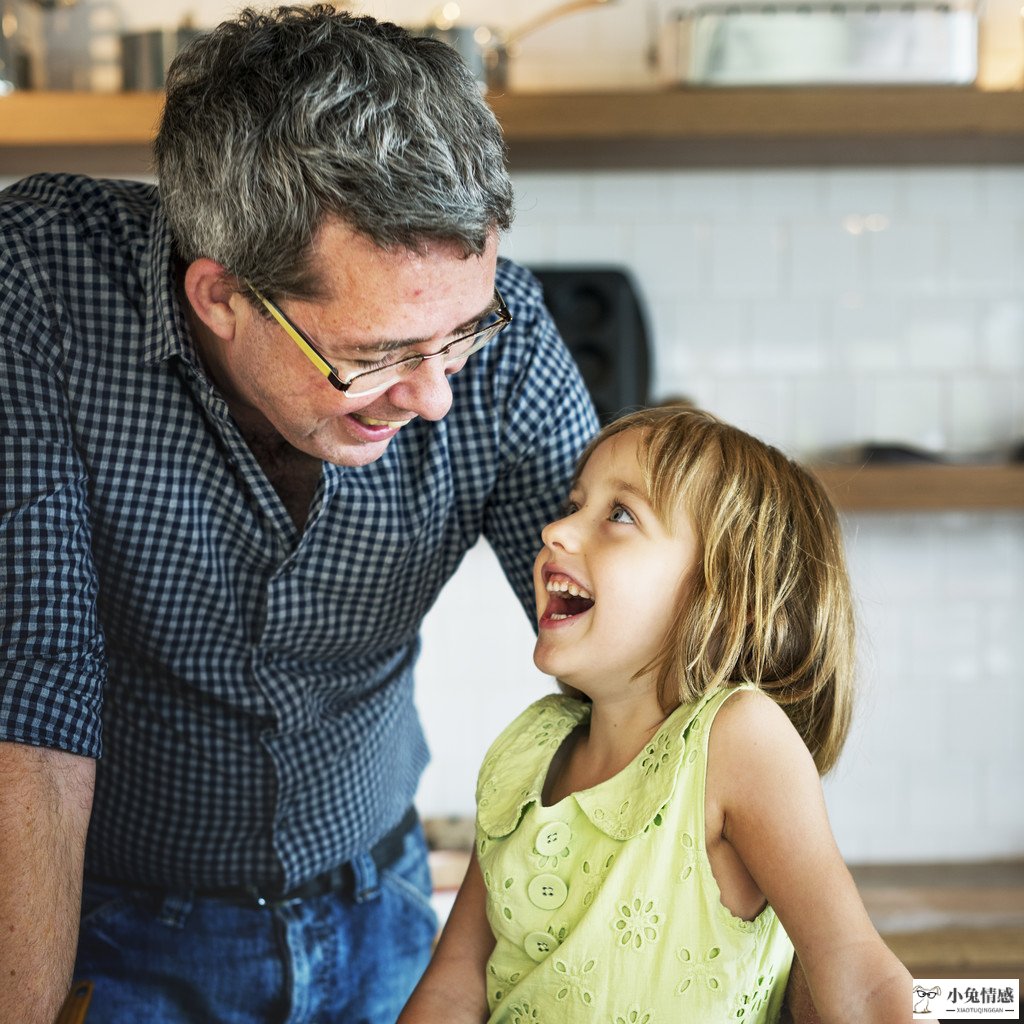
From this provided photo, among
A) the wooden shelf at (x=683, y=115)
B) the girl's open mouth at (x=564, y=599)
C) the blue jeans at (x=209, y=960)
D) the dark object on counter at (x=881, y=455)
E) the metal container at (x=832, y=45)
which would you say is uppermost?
the metal container at (x=832, y=45)

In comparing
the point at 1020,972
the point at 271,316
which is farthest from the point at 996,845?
the point at 271,316

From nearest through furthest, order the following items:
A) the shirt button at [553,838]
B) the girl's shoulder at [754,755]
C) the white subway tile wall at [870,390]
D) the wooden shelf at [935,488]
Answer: the girl's shoulder at [754,755], the shirt button at [553,838], the wooden shelf at [935,488], the white subway tile wall at [870,390]

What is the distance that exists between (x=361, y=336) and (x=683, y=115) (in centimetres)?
159

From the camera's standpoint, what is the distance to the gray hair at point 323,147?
1.20 meters

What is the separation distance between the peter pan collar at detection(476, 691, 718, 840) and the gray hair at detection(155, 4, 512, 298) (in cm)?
54

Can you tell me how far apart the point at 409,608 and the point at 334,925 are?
431 mm

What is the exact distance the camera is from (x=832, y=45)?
8.59ft

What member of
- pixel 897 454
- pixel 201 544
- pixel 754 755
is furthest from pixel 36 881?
pixel 897 454

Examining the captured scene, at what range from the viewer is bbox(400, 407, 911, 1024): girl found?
1.18 m

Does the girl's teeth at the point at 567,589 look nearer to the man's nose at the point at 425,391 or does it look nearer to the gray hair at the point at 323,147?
the man's nose at the point at 425,391

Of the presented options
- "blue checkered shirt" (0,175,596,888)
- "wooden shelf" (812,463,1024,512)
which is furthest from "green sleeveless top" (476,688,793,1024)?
"wooden shelf" (812,463,1024,512)

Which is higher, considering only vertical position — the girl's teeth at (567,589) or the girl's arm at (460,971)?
the girl's teeth at (567,589)

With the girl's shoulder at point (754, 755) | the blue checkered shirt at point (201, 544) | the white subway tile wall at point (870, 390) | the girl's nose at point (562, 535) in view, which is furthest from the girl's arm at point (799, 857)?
the white subway tile wall at point (870, 390)

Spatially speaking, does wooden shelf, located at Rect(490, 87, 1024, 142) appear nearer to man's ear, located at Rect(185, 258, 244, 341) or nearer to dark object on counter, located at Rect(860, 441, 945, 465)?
dark object on counter, located at Rect(860, 441, 945, 465)
